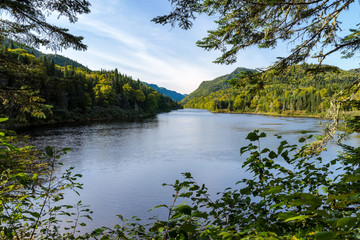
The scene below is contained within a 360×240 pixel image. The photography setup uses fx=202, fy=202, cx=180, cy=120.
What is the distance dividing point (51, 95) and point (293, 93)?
335 ft

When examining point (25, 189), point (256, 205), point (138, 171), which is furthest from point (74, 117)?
point (256, 205)

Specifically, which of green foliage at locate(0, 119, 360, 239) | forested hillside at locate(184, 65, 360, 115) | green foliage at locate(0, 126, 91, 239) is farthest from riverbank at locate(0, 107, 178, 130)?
green foliage at locate(0, 119, 360, 239)

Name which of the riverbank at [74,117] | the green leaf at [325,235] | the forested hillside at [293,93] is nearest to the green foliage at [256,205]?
the green leaf at [325,235]

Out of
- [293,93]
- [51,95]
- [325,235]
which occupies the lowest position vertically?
[325,235]

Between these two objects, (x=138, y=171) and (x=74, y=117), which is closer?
(x=138, y=171)

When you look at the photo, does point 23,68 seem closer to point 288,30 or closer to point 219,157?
point 288,30

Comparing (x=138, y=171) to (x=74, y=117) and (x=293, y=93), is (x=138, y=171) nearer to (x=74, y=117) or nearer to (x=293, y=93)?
(x=74, y=117)

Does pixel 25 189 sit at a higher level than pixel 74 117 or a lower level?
higher

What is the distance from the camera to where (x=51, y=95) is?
39.1 meters

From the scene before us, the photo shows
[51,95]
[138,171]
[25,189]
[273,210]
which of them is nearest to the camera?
[273,210]

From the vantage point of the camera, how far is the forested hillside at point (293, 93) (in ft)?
16.6

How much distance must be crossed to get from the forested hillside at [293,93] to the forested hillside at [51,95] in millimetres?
4800

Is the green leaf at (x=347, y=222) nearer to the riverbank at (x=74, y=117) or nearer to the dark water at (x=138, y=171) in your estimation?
the dark water at (x=138, y=171)

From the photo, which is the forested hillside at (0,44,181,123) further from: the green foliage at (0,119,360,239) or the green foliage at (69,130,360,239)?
the green foliage at (69,130,360,239)
